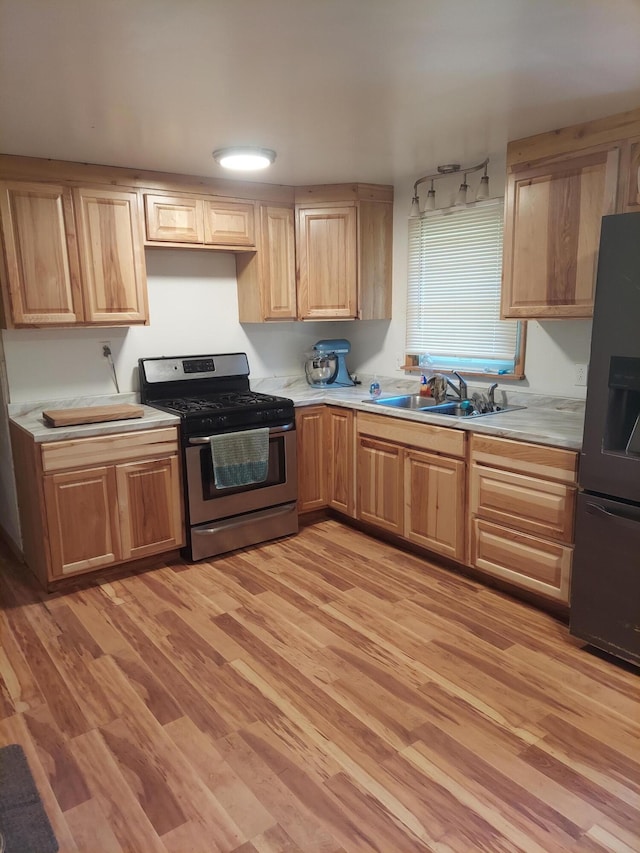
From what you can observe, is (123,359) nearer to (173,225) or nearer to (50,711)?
(173,225)

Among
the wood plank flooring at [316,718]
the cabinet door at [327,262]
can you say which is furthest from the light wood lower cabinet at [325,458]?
the wood plank flooring at [316,718]

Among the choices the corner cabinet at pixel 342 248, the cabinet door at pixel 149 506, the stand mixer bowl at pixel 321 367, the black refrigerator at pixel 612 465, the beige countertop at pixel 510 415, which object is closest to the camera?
the black refrigerator at pixel 612 465

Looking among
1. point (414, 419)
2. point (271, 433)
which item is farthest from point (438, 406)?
point (271, 433)

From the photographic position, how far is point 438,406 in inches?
147

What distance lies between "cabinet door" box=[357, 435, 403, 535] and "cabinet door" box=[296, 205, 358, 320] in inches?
40.4

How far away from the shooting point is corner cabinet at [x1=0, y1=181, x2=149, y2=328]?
127 inches

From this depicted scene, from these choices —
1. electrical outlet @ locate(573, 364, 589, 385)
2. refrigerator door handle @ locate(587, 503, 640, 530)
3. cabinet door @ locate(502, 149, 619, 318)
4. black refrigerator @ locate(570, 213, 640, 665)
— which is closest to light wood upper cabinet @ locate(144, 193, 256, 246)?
cabinet door @ locate(502, 149, 619, 318)

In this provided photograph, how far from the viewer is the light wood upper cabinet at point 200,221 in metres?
3.65

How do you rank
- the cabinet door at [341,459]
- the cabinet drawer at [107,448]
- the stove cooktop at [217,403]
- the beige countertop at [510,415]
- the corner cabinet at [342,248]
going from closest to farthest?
the beige countertop at [510,415] → the cabinet drawer at [107,448] → the stove cooktop at [217,403] → the cabinet door at [341,459] → the corner cabinet at [342,248]

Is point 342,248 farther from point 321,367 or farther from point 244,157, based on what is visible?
point 244,157

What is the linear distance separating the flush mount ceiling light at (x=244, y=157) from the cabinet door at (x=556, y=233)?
1287 mm

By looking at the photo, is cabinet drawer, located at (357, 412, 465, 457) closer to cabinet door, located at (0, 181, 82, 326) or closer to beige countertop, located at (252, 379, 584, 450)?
beige countertop, located at (252, 379, 584, 450)

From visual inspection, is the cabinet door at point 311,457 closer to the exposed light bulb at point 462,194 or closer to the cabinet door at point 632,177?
the exposed light bulb at point 462,194

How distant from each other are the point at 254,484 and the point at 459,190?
223 cm
